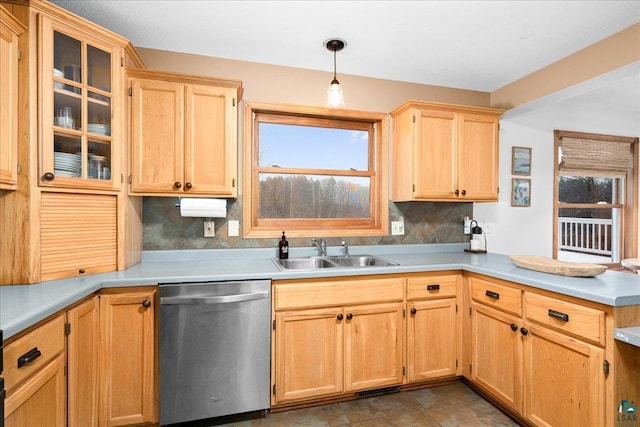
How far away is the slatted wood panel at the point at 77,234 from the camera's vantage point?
1.70 m

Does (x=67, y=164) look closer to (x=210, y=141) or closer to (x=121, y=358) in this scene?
(x=210, y=141)

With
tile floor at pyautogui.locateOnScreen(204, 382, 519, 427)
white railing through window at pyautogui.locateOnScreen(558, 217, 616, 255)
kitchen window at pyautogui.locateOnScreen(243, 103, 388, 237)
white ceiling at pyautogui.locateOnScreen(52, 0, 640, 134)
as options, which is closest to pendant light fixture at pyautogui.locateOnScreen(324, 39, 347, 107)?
white ceiling at pyautogui.locateOnScreen(52, 0, 640, 134)

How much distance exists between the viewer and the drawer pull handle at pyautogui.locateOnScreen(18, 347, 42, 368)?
3.82 ft

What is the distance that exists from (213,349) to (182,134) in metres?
1.38

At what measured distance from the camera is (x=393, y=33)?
215 cm

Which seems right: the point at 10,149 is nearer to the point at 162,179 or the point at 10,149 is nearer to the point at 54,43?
the point at 54,43

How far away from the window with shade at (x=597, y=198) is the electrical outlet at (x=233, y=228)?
339cm

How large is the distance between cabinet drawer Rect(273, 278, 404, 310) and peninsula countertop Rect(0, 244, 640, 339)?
0.07 metres

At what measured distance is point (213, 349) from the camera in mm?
1868

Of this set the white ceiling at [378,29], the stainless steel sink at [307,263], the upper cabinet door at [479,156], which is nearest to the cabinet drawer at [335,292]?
the stainless steel sink at [307,263]

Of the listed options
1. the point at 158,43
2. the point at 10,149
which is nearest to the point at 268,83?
the point at 158,43

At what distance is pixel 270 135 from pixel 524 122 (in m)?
2.57

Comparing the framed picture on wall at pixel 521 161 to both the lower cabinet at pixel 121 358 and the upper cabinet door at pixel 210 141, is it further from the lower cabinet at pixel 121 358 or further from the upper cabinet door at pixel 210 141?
the lower cabinet at pixel 121 358

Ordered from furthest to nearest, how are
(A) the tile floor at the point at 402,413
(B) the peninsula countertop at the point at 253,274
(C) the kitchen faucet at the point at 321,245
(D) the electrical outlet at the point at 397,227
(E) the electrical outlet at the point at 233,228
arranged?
1. (D) the electrical outlet at the point at 397,227
2. (C) the kitchen faucet at the point at 321,245
3. (E) the electrical outlet at the point at 233,228
4. (A) the tile floor at the point at 402,413
5. (B) the peninsula countertop at the point at 253,274
